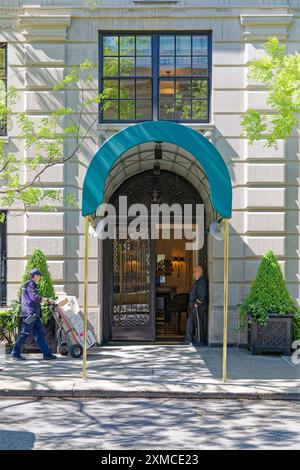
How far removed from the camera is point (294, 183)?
15664mm

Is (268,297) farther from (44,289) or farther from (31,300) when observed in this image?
(31,300)

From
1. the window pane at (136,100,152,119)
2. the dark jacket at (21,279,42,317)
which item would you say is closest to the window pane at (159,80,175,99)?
the window pane at (136,100,152,119)

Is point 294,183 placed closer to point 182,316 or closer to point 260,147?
point 260,147

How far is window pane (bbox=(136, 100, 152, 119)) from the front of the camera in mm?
15953

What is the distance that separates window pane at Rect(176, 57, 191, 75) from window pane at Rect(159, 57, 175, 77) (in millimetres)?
112

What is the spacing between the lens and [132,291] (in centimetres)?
1695

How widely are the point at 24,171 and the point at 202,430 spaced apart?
846 cm

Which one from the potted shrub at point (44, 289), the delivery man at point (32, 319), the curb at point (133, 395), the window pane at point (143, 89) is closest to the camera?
the curb at point (133, 395)

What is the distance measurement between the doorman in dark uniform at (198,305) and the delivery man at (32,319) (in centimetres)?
362

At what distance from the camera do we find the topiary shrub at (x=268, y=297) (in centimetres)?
1459

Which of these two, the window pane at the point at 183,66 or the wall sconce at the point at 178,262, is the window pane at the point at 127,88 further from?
the wall sconce at the point at 178,262

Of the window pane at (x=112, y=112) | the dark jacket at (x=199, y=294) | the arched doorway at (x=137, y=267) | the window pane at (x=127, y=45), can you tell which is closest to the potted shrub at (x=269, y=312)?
the dark jacket at (x=199, y=294)

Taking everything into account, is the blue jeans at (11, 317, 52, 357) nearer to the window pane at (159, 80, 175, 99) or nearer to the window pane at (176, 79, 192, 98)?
the window pane at (159, 80, 175, 99)
